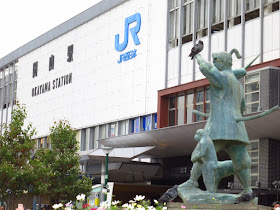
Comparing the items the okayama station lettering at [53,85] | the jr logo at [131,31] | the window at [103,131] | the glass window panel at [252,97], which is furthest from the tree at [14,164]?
the okayama station lettering at [53,85]

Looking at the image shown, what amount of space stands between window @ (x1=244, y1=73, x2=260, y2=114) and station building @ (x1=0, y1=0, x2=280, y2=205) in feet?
0.15

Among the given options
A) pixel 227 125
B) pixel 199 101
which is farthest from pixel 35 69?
pixel 227 125

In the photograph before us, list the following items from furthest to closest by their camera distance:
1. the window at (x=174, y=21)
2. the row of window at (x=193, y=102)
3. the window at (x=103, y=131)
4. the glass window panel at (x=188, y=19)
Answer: the window at (x=103, y=131) → the window at (x=174, y=21) → the glass window panel at (x=188, y=19) → the row of window at (x=193, y=102)

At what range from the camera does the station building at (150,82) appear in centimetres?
3155

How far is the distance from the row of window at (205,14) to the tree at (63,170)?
25.9 feet

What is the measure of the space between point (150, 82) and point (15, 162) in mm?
12325

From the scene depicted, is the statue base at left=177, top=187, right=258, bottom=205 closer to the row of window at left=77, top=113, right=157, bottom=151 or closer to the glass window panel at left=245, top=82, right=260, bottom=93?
the glass window panel at left=245, top=82, right=260, bottom=93

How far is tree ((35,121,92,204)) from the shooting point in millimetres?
36156

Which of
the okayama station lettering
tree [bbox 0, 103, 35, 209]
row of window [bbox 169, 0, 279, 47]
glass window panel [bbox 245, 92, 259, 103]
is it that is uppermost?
row of window [bbox 169, 0, 279, 47]

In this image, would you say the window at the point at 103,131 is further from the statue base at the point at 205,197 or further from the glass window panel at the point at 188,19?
the statue base at the point at 205,197

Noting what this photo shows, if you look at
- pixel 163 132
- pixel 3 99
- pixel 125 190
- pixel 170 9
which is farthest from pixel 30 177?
pixel 3 99

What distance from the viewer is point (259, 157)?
31594 mm

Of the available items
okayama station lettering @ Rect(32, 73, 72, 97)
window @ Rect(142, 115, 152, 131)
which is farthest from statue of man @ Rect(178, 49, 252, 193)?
okayama station lettering @ Rect(32, 73, 72, 97)

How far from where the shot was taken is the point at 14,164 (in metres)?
31.0
